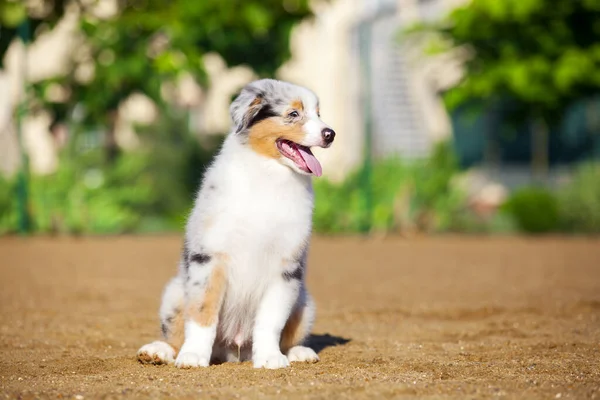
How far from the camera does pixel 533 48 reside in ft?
67.8

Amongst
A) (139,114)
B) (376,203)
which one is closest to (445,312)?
(376,203)

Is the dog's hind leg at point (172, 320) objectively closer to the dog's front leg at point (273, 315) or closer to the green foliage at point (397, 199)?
the dog's front leg at point (273, 315)

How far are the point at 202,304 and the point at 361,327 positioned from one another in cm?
256

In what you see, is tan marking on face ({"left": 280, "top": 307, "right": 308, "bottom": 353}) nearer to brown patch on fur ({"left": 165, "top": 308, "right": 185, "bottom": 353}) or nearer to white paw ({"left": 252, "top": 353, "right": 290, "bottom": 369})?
white paw ({"left": 252, "top": 353, "right": 290, "bottom": 369})

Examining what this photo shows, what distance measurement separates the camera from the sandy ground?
4855mm

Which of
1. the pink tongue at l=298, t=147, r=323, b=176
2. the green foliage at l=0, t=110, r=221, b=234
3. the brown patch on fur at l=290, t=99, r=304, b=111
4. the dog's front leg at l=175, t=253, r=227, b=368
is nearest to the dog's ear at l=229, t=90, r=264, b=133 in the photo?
the brown patch on fur at l=290, t=99, r=304, b=111

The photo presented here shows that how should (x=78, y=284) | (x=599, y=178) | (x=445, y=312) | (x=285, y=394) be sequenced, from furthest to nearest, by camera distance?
(x=599, y=178), (x=78, y=284), (x=445, y=312), (x=285, y=394)

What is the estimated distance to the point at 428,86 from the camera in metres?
26.9

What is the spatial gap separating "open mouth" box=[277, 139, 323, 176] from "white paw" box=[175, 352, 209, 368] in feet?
4.01

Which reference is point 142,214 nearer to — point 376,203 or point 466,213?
point 376,203

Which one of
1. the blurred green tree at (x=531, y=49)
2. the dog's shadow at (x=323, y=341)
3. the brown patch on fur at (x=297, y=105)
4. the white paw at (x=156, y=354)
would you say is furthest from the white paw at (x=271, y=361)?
the blurred green tree at (x=531, y=49)

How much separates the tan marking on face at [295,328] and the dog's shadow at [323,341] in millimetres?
369

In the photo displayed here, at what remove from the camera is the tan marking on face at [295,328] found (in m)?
5.93

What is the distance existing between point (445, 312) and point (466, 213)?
37.3 feet
